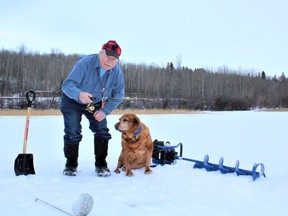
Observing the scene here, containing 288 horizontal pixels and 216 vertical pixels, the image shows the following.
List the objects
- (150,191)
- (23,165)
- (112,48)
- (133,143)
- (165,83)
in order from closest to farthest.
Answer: (150,191), (23,165), (112,48), (133,143), (165,83)

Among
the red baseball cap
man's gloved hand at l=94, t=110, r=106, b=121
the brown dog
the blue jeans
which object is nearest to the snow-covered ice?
the brown dog

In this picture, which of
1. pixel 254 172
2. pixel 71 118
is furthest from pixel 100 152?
pixel 254 172

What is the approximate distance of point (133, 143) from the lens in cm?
374

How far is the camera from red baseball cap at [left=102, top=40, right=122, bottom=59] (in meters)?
3.47

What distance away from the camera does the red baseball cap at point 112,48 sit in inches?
137

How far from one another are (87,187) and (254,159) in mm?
3308

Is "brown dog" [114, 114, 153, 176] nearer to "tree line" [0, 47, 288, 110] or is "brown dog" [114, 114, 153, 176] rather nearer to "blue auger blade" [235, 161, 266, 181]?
"blue auger blade" [235, 161, 266, 181]

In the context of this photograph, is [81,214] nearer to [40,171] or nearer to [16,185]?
[16,185]

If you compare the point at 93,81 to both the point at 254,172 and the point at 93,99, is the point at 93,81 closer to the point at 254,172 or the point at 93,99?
the point at 93,99

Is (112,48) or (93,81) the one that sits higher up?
(112,48)

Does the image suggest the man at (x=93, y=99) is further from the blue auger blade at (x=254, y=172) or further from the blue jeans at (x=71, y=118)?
the blue auger blade at (x=254, y=172)

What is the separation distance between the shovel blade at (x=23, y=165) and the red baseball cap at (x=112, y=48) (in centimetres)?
150

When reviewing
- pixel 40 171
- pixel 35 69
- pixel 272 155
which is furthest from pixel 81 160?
pixel 35 69

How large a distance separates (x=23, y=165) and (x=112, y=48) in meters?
1.65
